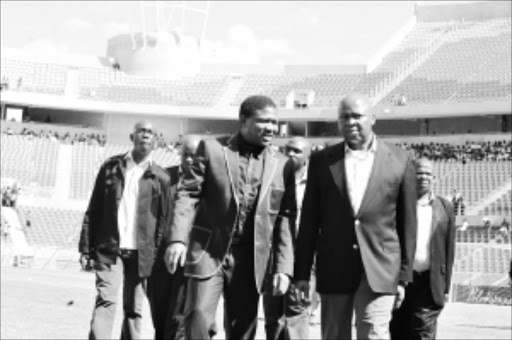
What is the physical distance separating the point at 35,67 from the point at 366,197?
57913mm

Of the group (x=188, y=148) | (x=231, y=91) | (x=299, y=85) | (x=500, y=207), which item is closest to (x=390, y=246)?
(x=188, y=148)

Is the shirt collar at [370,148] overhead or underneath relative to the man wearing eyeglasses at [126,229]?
overhead

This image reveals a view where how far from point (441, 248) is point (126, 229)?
260 cm

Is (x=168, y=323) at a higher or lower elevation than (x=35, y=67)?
lower

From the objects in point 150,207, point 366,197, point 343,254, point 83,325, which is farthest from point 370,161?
point 83,325

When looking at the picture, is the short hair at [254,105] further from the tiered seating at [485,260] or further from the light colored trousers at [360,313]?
the tiered seating at [485,260]

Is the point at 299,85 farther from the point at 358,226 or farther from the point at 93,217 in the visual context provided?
the point at 358,226

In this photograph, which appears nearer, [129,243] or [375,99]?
[129,243]

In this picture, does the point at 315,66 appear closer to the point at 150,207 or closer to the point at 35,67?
the point at 35,67

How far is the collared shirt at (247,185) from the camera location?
16.6 ft

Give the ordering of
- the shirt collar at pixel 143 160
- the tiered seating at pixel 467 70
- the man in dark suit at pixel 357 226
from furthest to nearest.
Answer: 1. the tiered seating at pixel 467 70
2. the shirt collar at pixel 143 160
3. the man in dark suit at pixel 357 226

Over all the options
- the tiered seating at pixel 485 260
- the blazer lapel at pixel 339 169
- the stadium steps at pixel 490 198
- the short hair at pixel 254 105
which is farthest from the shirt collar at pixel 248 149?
the stadium steps at pixel 490 198

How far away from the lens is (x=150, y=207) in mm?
7059

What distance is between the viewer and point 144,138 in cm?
710
